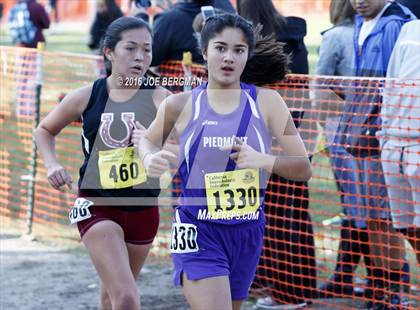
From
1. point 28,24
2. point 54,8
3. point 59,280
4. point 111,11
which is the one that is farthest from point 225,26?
point 54,8

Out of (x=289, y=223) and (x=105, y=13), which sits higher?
(x=105, y=13)

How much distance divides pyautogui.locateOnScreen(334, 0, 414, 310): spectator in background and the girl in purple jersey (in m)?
1.79

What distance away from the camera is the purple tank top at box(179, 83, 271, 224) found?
4.06 metres

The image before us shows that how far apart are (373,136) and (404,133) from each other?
0.35 meters

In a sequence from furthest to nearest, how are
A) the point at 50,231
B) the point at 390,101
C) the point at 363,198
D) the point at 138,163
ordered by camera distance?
the point at 50,231 → the point at 363,198 → the point at 390,101 → the point at 138,163

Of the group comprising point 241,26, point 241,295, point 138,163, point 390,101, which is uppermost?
point 241,26

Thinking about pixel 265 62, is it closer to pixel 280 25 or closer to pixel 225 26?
pixel 225 26

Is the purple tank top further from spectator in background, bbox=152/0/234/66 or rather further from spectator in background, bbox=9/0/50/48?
spectator in background, bbox=9/0/50/48

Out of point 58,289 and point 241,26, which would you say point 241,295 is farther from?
point 58,289

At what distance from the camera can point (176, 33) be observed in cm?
683

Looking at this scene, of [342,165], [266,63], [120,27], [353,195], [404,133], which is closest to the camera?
[120,27]

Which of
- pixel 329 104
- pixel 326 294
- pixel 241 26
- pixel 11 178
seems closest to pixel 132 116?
pixel 241 26

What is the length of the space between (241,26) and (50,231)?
4355mm

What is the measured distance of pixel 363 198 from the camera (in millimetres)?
6051
